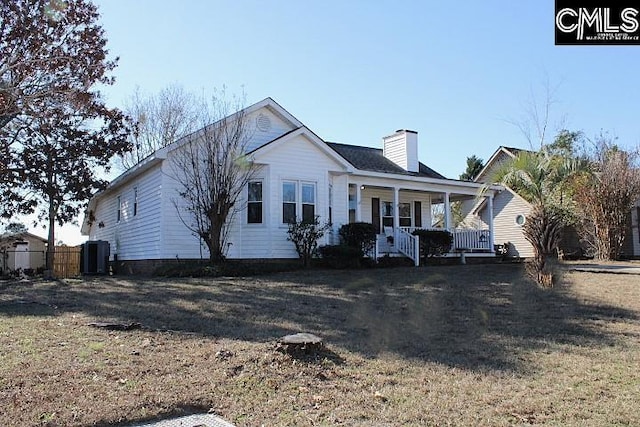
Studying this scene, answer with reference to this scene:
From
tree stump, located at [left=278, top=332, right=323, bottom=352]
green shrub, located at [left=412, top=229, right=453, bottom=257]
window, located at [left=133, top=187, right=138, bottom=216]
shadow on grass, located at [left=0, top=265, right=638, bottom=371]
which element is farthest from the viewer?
green shrub, located at [left=412, top=229, right=453, bottom=257]

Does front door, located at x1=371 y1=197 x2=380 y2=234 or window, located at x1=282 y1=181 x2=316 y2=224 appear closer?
window, located at x1=282 y1=181 x2=316 y2=224

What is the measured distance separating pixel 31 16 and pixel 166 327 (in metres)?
12.5

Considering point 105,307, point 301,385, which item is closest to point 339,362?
point 301,385

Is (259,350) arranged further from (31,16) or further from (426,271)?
(31,16)

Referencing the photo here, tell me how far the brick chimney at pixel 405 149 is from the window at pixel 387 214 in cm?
175

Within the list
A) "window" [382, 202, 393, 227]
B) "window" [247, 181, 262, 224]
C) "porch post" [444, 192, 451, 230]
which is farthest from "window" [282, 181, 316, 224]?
"porch post" [444, 192, 451, 230]

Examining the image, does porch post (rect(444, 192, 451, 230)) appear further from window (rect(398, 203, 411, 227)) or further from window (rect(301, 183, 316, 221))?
window (rect(301, 183, 316, 221))

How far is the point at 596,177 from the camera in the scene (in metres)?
24.3

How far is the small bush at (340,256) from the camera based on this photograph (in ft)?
57.5

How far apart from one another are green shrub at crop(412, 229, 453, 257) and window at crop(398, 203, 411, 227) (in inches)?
134

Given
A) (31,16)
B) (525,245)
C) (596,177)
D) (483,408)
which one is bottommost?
(483,408)

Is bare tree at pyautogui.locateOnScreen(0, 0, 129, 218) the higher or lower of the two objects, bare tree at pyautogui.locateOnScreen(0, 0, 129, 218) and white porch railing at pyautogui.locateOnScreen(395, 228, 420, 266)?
the higher

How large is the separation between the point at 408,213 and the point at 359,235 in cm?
642

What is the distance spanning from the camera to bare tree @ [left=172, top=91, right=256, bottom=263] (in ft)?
53.1
